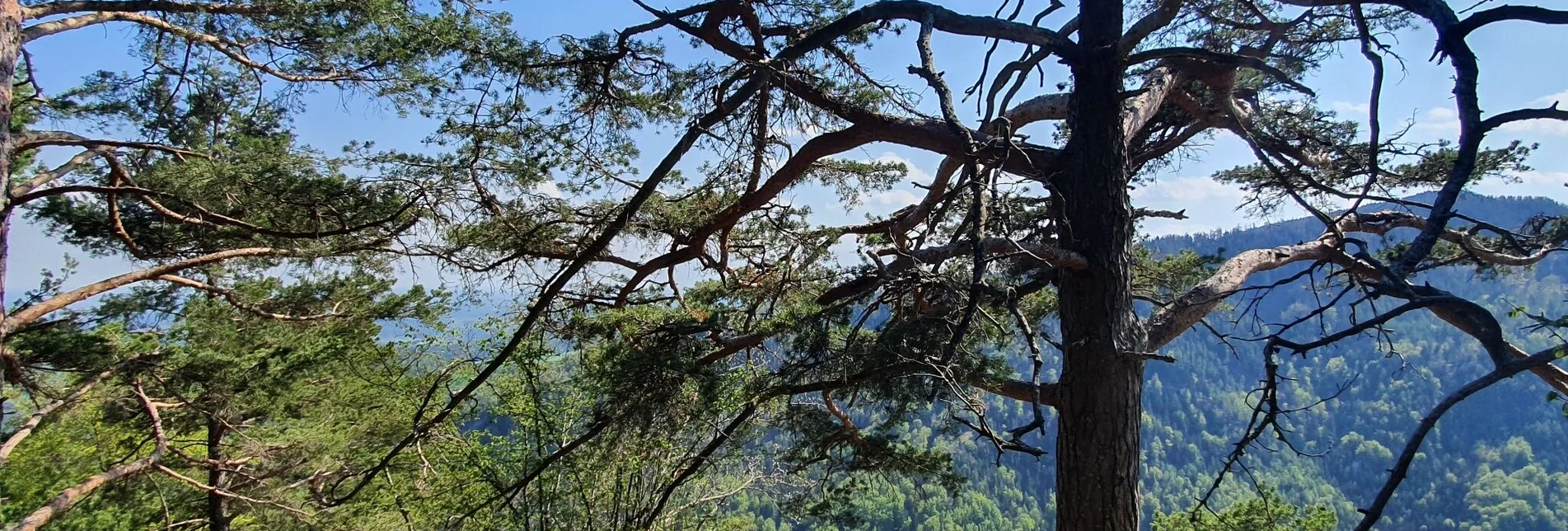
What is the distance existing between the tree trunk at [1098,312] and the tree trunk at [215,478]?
7.31 meters

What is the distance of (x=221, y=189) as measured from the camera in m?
4.38

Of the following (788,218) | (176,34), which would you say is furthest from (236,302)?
(788,218)

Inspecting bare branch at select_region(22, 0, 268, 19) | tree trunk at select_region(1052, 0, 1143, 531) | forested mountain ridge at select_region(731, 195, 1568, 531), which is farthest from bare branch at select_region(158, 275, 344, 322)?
forested mountain ridge at select_region(731, 195, 1568, 531)

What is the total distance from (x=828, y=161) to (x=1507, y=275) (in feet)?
15.5

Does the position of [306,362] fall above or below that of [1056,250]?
above

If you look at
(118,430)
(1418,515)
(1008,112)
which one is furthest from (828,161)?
(1418,515)

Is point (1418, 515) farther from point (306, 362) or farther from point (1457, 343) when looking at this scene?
point (306, 362)

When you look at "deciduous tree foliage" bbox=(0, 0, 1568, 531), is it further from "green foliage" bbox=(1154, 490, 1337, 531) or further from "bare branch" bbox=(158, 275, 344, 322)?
"green foliage" bbox=(1154, 490, 1337, 531)

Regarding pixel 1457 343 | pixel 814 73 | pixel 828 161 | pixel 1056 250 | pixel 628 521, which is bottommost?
pixel 628 521

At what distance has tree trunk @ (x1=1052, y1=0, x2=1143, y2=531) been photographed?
8.29ft

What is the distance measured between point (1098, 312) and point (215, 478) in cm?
841

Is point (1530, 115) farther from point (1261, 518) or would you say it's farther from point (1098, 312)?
point (1261, 518)

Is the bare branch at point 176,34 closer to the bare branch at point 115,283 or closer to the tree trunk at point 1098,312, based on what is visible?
the bare branch at point 115,283

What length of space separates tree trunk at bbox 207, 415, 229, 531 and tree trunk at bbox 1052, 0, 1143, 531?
731 centimetres
